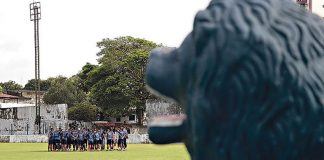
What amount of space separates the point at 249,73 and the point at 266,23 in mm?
159

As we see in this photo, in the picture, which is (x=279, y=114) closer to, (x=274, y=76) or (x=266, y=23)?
(x=274, y=76)

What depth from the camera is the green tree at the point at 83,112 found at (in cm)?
6938

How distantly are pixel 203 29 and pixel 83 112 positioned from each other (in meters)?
68.7

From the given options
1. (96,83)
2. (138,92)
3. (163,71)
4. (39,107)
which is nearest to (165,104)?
(39,107)

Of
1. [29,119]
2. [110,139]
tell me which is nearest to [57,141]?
[110,139]

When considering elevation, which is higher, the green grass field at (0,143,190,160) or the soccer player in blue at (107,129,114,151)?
the green grass field at (0,143,190,160)

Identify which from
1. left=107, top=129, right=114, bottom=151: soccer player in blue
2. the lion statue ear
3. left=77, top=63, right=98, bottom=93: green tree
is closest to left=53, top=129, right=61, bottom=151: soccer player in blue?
left=107, top=129, right=114, bottom=151: soccer player in blue

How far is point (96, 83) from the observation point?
66250 millimetres

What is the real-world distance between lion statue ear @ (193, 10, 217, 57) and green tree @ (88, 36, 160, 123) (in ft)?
193

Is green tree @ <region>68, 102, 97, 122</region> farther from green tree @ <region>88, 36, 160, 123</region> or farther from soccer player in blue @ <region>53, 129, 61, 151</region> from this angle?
soccer player in blue @ <region>53, 129, 61, 151</region>

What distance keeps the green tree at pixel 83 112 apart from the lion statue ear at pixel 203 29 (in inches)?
2672

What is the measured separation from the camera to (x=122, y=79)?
62156 millimetres

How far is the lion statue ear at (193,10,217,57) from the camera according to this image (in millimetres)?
1774

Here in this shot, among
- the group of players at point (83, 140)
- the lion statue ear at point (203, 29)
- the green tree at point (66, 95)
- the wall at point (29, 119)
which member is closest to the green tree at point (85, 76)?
the green tree at point (66, 95)
